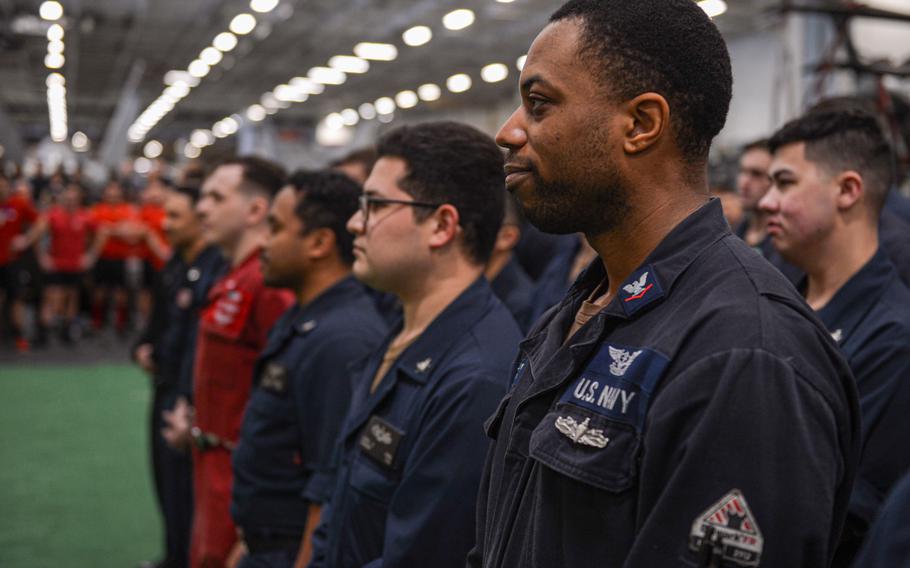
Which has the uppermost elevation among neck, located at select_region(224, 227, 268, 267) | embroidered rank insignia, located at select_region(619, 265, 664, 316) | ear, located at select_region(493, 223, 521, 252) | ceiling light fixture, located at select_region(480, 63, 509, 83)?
ceiling light fixture, located at select_region(480, 63, 509, 83)

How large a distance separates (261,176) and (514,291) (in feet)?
3.86

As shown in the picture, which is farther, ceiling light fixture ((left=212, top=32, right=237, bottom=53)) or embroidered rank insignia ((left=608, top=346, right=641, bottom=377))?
ceiling light fixture ((left=212, top=32, right=237, bottom=53))

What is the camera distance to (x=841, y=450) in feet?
3.76

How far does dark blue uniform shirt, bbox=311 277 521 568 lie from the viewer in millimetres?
1766

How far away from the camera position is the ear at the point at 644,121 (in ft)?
4.08

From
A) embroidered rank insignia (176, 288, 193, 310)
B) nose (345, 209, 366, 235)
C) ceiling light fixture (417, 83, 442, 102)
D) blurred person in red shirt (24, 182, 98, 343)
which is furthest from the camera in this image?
ceiling light fixture (417, 83, 442, 102)

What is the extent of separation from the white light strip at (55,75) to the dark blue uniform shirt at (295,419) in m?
11.4

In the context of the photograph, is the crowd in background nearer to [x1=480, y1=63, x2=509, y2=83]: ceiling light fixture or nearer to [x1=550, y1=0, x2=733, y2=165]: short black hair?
[x1=550, y1=0, x2=733, y2=165]: short black hair

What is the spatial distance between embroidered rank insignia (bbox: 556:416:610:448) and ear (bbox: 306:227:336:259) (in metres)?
1.81

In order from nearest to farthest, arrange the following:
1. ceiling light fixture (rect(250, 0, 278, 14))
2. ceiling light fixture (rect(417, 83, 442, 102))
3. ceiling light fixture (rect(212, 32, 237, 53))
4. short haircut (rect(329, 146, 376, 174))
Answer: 1. short haircut (rect(329, 146, 376, 174))
2. ceiling light fixture (rect(250, 0, 278, 14))
3. ceiling light fixture (rect(212, 32, 237, 53))
4. ceiling light fixture (rect(417, 83, 442, 102))

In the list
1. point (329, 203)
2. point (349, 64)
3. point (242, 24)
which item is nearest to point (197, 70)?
point (349, 64)

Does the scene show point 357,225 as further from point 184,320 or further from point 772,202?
point 184,320

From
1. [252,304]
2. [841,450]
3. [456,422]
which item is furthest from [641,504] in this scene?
[252,304]

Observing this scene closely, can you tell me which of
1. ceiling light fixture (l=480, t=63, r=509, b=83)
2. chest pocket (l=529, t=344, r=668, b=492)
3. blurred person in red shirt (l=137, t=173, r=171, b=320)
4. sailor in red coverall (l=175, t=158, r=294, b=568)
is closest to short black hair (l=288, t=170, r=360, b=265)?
sailor in red coverall (l=175, t=158, r=294, b=568)
